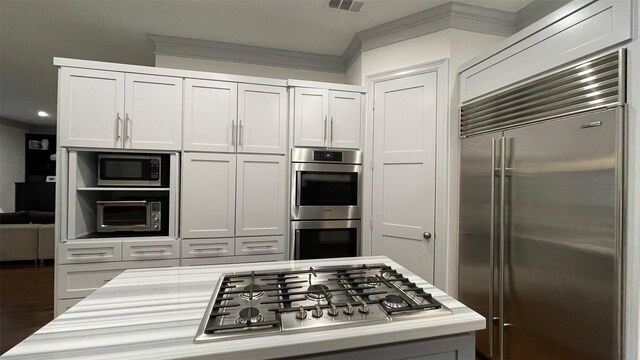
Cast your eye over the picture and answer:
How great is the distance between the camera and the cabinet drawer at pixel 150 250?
2.21 m

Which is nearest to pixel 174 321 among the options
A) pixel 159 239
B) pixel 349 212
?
pixel 159 239

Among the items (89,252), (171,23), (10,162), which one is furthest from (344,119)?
(10,162)

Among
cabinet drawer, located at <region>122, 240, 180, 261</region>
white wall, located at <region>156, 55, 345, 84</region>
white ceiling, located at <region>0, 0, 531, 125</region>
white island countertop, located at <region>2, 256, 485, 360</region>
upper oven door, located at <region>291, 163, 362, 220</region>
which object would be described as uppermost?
white ceiling, located at <region>0, 0, 531, 125</region>

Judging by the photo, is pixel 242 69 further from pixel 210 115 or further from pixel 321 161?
pixel 321 161

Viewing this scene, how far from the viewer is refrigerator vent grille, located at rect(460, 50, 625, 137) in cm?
126

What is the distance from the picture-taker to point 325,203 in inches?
99.9

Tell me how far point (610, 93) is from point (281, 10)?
2.13 meters

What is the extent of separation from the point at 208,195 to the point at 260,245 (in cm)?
60

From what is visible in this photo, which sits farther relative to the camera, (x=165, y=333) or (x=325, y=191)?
(x=325, y=191)

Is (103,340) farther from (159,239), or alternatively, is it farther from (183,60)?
(183,60)

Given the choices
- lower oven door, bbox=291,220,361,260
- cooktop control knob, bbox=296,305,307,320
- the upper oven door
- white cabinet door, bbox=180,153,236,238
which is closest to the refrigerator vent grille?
the upper oven door

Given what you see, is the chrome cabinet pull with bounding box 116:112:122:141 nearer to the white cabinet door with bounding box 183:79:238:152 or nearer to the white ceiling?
the white cabinet door with bounding box 183:79:238:152

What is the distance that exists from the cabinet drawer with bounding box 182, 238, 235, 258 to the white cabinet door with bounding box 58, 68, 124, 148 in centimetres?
94

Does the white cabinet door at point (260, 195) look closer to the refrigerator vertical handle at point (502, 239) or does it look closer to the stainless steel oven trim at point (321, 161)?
the stainless steel oven trim at point (321, 161)
